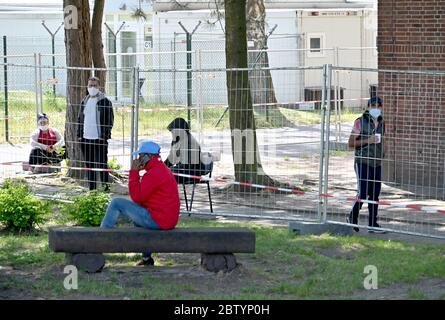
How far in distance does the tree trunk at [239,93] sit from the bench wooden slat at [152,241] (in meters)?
5.93

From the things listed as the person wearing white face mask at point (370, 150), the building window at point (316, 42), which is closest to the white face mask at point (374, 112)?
the person wearing white face mask at point (370, 150)

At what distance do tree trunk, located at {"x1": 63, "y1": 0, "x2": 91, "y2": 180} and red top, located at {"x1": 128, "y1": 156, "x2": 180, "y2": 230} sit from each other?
6.89m

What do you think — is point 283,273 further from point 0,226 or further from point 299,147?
point 299,147

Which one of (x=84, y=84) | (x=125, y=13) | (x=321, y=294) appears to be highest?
(x=125, y=13)

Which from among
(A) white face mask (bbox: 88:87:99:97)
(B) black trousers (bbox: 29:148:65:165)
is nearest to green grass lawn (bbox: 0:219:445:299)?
(A) white face mask (bbox: 88:87:99:97)

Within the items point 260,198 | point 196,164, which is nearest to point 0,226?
point 196,164

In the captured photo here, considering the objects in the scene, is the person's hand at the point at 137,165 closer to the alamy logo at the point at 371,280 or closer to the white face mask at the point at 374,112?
the alamy logo at the point at 371,280

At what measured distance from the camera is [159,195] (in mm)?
10656

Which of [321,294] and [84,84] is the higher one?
[84,84]

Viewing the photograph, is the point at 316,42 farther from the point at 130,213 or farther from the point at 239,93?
the point at 130,213

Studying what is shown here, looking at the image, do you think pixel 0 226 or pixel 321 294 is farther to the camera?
pixel 0 226

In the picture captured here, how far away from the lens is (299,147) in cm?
2327

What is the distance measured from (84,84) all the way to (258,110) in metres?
7.31

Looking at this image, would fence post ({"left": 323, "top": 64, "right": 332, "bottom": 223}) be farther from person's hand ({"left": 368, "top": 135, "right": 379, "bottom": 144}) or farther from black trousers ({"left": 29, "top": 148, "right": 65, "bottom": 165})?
black trousers ({"left": 29, "top": 148, "right": 65, "bottom": 165})
